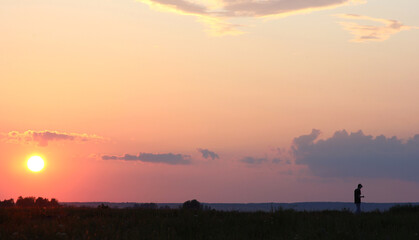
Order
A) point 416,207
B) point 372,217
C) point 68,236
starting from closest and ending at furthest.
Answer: point 68,236
point 372,217
point 416,207

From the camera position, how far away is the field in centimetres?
2162

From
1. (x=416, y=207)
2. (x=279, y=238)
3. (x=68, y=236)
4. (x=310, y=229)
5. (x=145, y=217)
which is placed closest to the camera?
(x=68, y=236)

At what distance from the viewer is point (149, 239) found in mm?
21000

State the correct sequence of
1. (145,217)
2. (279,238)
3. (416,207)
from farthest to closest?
1. (416,207)
2. (145,217)
3. (279,238)

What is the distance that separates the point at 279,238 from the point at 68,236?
23.9 ft

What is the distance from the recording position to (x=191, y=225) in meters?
24.1

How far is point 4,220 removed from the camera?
2502 cm

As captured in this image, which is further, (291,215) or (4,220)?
(291,215)

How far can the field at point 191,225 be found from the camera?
21625 mm

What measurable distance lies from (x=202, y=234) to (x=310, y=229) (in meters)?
4.19

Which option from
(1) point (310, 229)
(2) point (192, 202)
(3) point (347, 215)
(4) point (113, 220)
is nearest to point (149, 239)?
(4) point (113, 220)

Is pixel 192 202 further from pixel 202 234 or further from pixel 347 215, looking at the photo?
pixel 202 234

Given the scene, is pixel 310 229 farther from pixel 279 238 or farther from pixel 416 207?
pixel 416 207

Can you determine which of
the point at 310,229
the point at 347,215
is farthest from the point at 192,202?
the point at 310,229
